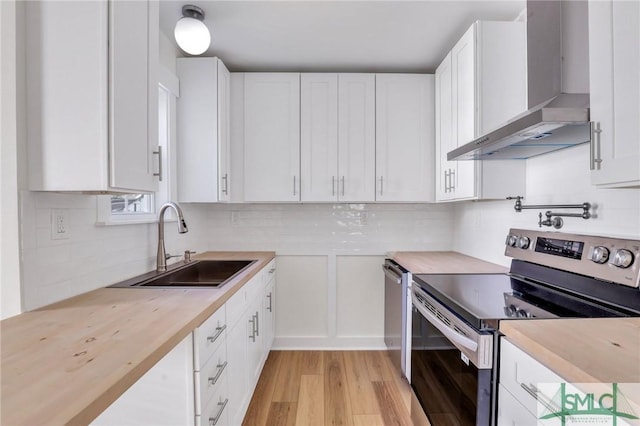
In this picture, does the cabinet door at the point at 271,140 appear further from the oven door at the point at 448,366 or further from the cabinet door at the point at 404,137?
the oven door at the point at 448,366

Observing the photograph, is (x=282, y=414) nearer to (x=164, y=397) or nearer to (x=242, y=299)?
(x=242, y=299)

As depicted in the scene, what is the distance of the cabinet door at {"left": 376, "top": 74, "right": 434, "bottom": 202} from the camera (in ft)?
8.68

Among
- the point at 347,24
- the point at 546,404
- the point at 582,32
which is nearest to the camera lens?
the point at 546,404

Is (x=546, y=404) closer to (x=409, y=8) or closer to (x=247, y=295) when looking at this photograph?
(x=247, y=295)

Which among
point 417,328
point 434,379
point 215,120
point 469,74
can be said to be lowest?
point 434,379

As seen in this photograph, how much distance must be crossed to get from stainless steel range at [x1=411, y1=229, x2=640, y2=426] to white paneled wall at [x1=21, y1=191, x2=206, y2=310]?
1.56 meters

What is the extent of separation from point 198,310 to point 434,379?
1.13m

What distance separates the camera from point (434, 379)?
1.50m

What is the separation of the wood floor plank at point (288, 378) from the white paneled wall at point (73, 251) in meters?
1.22

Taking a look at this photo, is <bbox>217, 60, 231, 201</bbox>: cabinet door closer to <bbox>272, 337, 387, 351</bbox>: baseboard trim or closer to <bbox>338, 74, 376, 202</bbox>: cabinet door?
<bbox>338, 74, 376, 202</bbox>: cabinet door

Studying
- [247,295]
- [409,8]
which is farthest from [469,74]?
[247,295]

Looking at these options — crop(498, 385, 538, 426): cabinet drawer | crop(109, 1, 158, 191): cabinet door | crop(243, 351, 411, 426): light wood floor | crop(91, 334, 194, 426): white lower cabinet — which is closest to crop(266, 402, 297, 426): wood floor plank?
crop(243, 351, 411, 426): light wood floor

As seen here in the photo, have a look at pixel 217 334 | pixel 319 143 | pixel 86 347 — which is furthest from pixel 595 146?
pixel 319 143

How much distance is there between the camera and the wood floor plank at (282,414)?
1.89 meters
